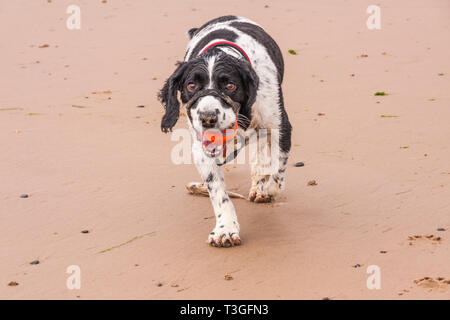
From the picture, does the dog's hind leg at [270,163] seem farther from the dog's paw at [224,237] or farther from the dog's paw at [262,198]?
the dog's paw at [224,237]

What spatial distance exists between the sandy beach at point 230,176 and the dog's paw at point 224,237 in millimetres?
56

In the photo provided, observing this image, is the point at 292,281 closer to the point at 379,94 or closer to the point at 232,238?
the point at 232,238

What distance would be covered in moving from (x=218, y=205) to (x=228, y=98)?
0.81m

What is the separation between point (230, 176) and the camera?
6195 mm

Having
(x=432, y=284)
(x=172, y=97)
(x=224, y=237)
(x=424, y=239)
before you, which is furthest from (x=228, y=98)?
(x=432, y=284)

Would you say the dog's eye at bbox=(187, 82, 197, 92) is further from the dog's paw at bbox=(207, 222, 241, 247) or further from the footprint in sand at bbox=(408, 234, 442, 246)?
the footprint in sand at bbox=(408, 234, 442, 246)

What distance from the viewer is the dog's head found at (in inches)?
173

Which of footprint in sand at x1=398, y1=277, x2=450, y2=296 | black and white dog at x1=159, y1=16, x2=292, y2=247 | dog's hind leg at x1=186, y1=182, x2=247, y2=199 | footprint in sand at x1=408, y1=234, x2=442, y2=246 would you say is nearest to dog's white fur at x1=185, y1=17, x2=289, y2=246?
black and white dog at x1=159, y1=16, x2=292, y2=247

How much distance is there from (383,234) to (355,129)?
2.60 metres

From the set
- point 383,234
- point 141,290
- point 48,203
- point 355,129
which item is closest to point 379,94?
point 355,129

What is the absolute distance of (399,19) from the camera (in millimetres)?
11516

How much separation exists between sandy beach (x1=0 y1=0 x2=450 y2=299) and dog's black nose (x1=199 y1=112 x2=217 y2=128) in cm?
87

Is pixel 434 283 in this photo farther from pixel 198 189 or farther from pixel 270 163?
pixel 198 189

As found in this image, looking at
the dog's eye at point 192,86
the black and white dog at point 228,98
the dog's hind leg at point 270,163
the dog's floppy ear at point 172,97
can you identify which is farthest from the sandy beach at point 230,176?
the dog's eye at point 192,86
